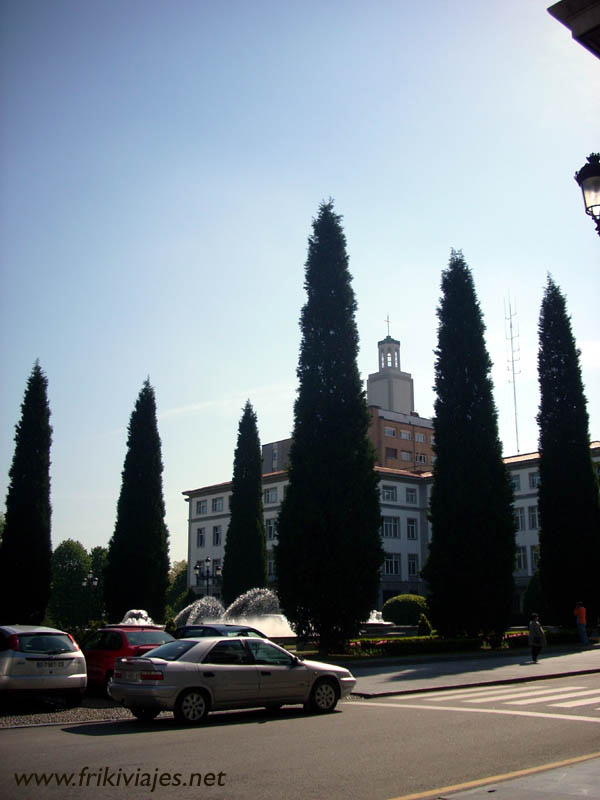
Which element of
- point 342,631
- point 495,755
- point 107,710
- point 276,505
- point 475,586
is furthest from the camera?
point 276,505

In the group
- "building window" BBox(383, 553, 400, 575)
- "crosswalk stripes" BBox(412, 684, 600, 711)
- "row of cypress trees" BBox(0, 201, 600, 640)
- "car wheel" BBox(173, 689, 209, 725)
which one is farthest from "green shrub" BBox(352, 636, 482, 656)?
"building window" BBox(383, 553, 400, 575)

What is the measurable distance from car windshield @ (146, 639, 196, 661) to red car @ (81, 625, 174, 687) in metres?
3.18

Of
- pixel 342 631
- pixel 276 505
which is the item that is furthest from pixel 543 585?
pixel 276 505

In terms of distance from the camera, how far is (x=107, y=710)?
14.4 metres

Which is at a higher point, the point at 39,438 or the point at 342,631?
the point at 39,438

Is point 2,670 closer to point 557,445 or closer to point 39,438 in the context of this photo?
point 39,438

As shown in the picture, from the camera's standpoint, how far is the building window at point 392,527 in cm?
6984

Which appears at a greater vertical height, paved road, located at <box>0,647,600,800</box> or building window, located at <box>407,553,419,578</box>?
building window, located at <box>407,553,419,578</box>

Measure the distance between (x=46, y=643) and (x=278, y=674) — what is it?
4498 mm

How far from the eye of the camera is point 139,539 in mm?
35594

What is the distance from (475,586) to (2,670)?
21.4m

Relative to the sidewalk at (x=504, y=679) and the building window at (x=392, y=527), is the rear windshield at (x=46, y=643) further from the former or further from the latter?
the building window at (x=392, y=527)

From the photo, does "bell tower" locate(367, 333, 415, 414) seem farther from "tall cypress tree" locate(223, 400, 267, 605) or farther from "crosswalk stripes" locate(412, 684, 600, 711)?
"crosswalk stripes" locate(412, 684, 600, 711)

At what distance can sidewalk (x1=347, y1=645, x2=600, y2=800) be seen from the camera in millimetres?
6863
